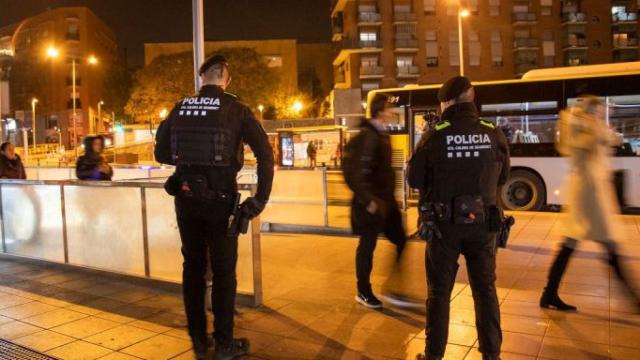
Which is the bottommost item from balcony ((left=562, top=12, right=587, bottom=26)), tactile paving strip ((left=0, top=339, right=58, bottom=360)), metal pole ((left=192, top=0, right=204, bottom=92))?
tactile paving strip ((left=0, top=339, right=58, bottom=360))

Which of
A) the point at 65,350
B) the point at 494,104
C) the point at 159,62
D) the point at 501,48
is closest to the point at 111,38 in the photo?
the point at 159,62

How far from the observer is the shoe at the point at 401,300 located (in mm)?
5803

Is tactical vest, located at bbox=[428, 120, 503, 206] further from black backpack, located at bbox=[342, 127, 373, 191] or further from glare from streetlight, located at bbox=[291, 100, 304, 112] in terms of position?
glare from streetlight, located at bbox=[291, 100, 304, 112]

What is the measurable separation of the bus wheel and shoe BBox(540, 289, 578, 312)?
8.39 m

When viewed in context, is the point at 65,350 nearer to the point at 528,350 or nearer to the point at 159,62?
the point at 528,350

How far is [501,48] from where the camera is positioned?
5675 cm

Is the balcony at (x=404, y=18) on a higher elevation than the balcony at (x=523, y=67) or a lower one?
higher

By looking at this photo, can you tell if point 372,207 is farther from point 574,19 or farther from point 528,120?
point 574,19

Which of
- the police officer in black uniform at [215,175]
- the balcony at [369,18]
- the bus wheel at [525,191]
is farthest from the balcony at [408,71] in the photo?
the police officer in black uniform at [215,175]

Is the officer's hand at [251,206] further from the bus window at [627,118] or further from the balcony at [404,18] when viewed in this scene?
the balcony at [404,18]

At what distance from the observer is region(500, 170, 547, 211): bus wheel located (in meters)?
13.6

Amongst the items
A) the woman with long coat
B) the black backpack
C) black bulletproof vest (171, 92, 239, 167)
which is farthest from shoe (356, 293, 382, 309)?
black bulletproof vest (171, 92, 239, 167)

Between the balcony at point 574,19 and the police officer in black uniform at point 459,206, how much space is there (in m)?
58.8

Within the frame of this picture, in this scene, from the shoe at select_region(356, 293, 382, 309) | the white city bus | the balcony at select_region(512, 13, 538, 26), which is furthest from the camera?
the balcony at select_region(512, 13, 538, 26)
